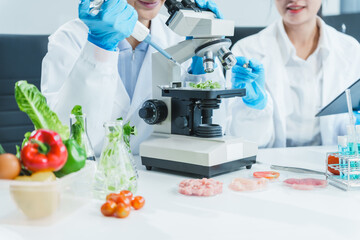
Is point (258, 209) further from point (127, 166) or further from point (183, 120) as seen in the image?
point (183, 120)

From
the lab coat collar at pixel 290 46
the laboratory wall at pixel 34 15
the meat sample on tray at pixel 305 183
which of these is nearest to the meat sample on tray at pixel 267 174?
the meat sample on tray at pixel 305 183


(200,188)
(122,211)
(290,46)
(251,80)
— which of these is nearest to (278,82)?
(290,46)

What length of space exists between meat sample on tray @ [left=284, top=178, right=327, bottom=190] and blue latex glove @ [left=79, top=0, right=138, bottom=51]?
0.75 m

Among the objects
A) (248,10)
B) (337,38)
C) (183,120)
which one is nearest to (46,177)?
(183,120)

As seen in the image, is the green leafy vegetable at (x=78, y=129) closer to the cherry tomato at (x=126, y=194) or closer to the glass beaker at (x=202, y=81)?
the cherry tomato at (x=126, y=194)

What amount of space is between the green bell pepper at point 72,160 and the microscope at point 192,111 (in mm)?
488

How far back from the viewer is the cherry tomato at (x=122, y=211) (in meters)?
1.02

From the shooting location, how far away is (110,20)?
1438mm

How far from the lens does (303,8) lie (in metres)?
2.58

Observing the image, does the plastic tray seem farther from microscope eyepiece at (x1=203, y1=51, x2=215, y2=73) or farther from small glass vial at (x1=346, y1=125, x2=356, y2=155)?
small glass vial at (x1=346, y1=125, x2=356, y2=155)

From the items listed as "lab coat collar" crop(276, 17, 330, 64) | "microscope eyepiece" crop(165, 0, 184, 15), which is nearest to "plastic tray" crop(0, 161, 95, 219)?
"microscope eyepiece" crop(165, 0, 184, 15)

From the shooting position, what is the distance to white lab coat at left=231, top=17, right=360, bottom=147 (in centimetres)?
241

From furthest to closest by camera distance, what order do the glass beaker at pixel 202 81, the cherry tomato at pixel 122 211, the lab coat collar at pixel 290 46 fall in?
1. the lab coat collar at pixel 290 46
2. the glass beaker at pixel 202 81
3. the cherry tomato at pixel 122 211

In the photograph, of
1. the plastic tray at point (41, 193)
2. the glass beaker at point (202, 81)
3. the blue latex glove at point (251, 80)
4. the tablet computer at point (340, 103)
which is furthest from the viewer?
the blue latex glove at point (251, 80)
